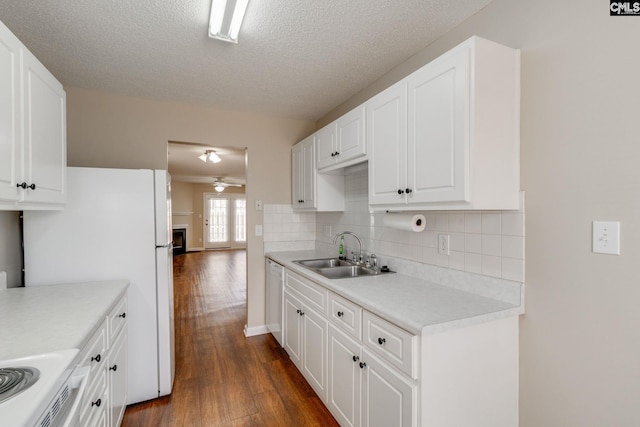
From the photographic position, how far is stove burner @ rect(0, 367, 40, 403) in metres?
0.83

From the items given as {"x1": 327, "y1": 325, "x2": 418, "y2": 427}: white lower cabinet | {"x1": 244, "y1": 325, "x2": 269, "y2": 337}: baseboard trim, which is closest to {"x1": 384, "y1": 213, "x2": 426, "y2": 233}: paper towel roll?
{"x1": 327, "y1": 325, "x2": 418, "y2": 427}: white lower cabinet

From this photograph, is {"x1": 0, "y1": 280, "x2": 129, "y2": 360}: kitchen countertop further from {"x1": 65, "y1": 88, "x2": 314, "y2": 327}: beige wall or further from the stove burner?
{"x1": 65, "y1": 88, "x2": 314, "y2": 327}: beige wall

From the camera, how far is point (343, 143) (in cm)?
235

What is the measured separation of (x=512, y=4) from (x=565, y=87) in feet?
1.79

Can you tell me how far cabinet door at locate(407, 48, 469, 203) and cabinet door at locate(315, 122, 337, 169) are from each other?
3.07 feet

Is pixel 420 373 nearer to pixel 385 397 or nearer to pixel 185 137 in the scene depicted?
pixel 385 397

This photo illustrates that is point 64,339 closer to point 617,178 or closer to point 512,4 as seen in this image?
point 617,178

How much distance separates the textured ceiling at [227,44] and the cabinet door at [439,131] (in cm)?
46

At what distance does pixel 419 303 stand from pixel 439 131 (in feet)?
2.79

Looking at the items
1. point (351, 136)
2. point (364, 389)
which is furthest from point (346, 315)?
point (351, 136)

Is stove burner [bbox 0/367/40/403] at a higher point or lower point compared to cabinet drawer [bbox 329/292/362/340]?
higher

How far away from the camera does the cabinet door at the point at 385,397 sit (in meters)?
1.24

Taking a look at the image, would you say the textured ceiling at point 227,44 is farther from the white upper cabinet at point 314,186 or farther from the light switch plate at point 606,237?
the light switch plate at point 606,237

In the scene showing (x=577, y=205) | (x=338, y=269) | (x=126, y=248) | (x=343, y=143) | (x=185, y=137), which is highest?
(x=185, y=137)
